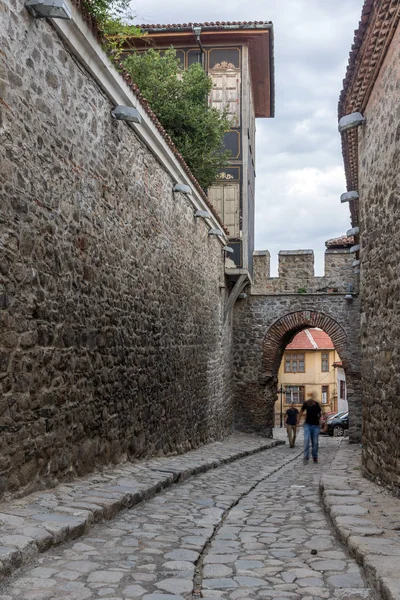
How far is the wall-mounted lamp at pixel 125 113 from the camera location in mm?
7012

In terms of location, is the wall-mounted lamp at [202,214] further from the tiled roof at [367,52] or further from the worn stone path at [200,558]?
the worn stone path at [200,558]

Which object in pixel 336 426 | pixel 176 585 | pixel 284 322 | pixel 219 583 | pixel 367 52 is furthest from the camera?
pixel 336 426

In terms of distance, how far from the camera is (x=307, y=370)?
3631cm

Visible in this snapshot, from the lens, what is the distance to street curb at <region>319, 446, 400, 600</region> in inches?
133

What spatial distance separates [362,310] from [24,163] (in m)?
4.79

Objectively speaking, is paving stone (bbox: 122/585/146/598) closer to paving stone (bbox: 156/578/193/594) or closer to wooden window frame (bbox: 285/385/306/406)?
paving stone (bbox: 156/578/193/594)

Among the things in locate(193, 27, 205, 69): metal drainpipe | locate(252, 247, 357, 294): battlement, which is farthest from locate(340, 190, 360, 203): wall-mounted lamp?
locate(252, 247, 357, 294): battlement

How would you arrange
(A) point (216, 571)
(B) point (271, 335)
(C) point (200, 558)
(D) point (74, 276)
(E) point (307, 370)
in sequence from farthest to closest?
(E) point (307, 370) → (B) point (271, 335) → (D) point (74, 276) → (C) point (200, 558) → (A) point (216, 571)

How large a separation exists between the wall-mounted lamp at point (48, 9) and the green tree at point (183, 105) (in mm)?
8494

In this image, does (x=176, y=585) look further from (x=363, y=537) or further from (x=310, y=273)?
(x=310, y=273)

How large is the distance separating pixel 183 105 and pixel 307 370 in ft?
82.1

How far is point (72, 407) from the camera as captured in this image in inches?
229

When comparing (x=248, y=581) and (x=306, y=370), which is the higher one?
(x=306, y=370)

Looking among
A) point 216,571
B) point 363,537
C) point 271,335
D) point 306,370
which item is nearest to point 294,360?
point 306,370
